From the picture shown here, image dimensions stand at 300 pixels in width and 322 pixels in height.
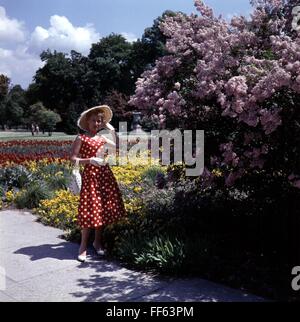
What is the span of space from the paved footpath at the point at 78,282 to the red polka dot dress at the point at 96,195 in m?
0.47

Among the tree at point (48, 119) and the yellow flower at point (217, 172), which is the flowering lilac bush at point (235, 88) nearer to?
the yellow flower at point (217, 172)

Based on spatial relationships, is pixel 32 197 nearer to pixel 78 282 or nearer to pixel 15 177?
pixel 15 177

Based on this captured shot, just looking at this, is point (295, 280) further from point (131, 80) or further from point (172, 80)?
point (131, 80)

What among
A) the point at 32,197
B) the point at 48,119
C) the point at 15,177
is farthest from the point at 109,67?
the point at 32,197

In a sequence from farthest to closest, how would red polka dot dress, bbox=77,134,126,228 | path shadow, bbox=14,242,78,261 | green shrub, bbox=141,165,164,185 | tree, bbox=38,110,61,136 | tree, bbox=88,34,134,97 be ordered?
tree, bbox=88,34,134,97 → tree, bbox=38,110,61,136 → green shrub, bbox=141,165,164,185 → path shadow, bbox=14,242,78,261 → red polka dot dress, bbox=77,134,126,228

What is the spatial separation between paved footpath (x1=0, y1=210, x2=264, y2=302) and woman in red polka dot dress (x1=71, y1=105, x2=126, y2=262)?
35 cm

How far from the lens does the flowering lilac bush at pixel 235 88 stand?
12.6 ft

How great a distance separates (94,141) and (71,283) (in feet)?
5.55

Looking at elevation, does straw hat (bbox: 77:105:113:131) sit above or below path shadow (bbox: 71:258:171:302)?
above

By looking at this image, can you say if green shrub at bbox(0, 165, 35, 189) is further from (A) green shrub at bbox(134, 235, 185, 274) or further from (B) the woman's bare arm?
(A) green shrub at bbox(134, 235, 185, 274)

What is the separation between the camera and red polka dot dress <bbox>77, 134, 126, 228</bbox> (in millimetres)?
5184

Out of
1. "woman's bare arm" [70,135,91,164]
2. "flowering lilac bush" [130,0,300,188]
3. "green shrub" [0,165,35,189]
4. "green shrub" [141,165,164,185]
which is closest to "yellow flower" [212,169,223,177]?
"flowering lilac bush" [130,0,300,188]

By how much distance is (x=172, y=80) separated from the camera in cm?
532

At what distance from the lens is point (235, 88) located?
3.83 metres
